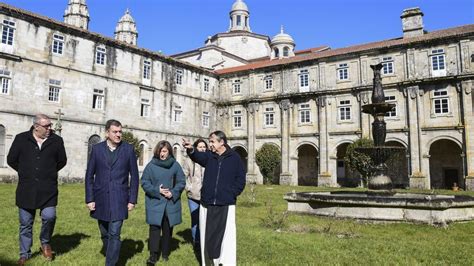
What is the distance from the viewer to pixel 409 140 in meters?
25.5

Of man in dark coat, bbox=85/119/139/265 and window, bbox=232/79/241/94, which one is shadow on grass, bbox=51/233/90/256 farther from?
window, bbox=232/79/241/94

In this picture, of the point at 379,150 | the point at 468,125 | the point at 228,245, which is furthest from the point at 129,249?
the point at 468,125

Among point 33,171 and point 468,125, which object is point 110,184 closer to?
point 33,171

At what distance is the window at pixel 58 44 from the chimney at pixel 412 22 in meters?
24.5

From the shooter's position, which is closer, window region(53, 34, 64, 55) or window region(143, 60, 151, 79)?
window region(53, 34, 64, 55)

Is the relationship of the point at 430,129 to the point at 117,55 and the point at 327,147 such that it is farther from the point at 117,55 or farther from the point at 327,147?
the point at 117,55

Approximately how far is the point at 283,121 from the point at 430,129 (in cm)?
1069

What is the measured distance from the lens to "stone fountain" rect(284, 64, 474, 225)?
848 cm

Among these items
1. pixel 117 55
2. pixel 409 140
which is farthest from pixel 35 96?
pixel 409 140

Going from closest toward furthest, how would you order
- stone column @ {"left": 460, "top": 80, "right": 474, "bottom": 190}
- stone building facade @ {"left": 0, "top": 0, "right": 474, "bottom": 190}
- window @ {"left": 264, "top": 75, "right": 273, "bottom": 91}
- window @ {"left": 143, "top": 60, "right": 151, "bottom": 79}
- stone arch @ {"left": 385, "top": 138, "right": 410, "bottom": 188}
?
stone building facade @ {"left": 0, "top": 0, "right": 474, "bottom": 190} → stone column @ {"left": 460, "top": 80, "right": 474, "bottom": 190} → stone arch @ {"left": 385, "top": 138, "right": 410, "bottom": 188} → window @ {"left": 143, "top": 60, "right": 151, "bottom": 79} → window @ {"left": 264, "top": 75, "right": 273, "bottom": 91}

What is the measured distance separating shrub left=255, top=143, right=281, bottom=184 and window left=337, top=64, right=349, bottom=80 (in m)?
7.44

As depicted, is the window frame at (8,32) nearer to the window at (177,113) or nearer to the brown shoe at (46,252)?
the window at (177,113)

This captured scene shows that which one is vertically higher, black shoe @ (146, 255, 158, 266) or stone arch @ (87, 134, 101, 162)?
stone arch @ (87, 134, 101, 162)

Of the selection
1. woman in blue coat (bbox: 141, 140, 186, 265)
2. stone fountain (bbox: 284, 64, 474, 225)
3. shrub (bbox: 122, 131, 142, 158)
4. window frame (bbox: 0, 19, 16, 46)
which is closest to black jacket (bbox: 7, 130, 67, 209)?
woman in blue coat (bbox: 141, 140, 186, 265)
